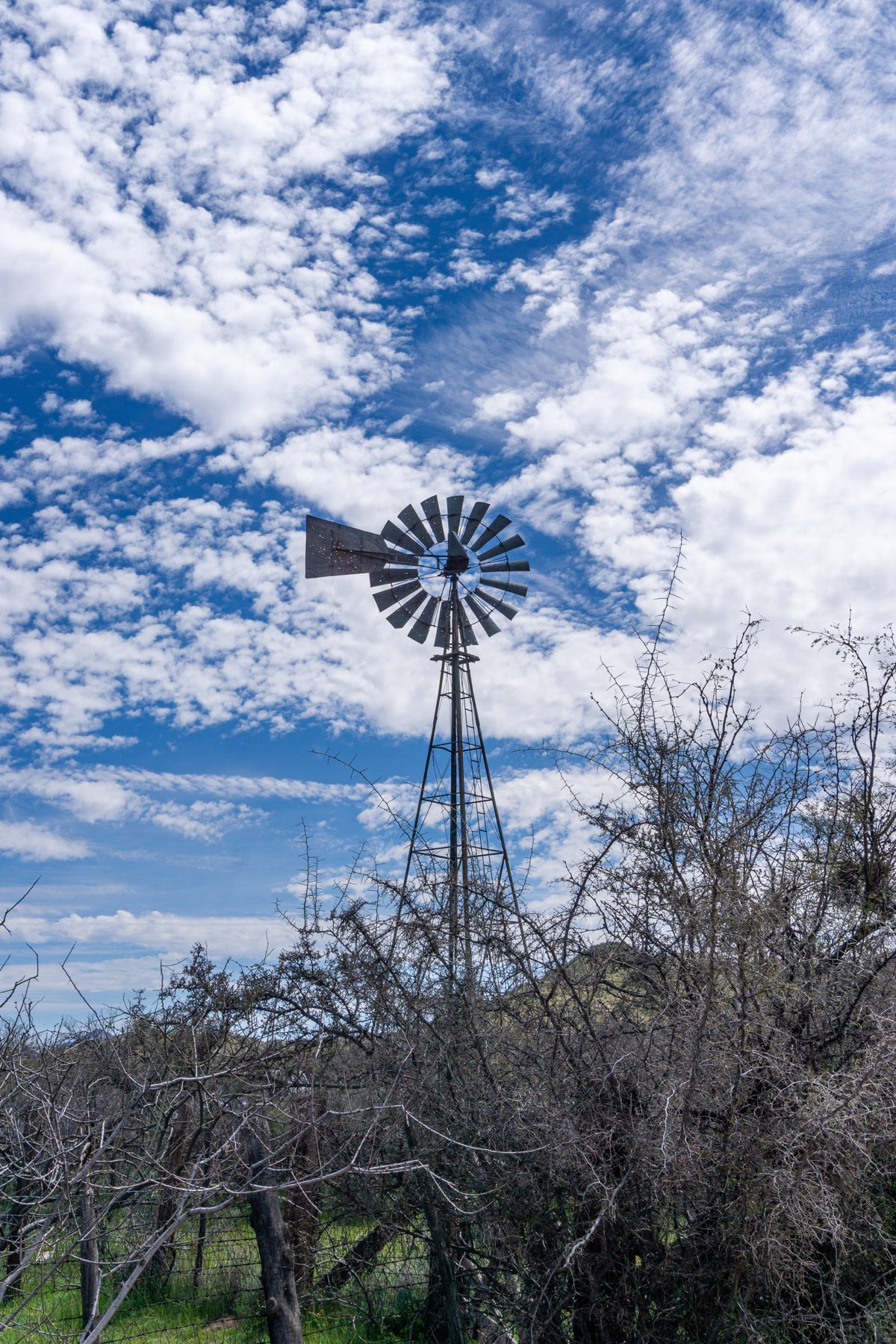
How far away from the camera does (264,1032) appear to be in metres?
7.05

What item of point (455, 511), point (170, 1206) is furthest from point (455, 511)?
point (170, 1206)

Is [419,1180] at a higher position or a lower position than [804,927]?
lower

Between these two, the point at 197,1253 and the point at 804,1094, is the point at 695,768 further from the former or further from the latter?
the point at 197,1253

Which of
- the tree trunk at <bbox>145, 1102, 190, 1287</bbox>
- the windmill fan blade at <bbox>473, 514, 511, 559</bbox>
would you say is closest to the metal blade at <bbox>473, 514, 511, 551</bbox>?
the windmill fan blade at <bbox>473, 514, 511, 559</bbox>

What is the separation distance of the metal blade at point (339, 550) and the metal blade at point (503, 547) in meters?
1.43

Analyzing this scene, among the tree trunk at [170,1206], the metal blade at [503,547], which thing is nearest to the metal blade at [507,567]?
the metal blade at [503,547]

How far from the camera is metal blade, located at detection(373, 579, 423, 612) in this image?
1431 centimetres

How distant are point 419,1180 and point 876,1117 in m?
2.56

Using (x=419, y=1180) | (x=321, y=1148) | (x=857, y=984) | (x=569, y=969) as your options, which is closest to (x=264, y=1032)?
(x=321, y=1148)

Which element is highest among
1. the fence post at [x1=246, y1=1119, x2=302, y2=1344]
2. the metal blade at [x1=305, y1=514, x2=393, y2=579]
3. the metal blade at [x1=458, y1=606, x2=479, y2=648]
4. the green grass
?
the metal blade at [x1=305, y1=514, x2=393, y2=579]

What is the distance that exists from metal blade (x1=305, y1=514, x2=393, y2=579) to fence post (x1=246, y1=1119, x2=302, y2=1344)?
9.34 meters

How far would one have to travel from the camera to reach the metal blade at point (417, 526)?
1445 cm

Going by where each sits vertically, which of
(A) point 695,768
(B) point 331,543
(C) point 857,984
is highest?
(B) point 331,543

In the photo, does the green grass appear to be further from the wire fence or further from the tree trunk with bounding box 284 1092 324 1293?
the tree trunk with bounding box 284 1092 324 1293
